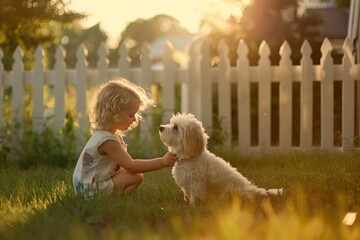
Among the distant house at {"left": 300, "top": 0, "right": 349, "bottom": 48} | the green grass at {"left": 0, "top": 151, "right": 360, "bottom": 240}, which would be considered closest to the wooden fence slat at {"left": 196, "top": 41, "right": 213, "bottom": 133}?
the green grass at {"left": 0, "top": 151, "right": 360, "bottom": 240}

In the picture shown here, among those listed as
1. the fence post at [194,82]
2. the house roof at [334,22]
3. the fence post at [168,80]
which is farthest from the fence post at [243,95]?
the house roof at [334,22]

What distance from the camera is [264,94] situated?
9.11 m

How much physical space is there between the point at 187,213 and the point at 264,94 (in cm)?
482

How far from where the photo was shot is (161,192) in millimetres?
5629

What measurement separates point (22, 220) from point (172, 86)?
5.42 meters

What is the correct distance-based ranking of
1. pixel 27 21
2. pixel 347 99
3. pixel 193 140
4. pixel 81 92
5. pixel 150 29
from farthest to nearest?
pixel 150 29 < pixel 27 21 < pixel 81 92 < pixel 347 99 < pixel 193 140

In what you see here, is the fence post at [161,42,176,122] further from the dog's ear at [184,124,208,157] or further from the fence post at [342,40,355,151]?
the dog's ear at [184,124,208,157]

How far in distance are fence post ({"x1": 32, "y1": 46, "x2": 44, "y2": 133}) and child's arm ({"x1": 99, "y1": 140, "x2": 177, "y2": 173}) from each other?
4.34 m

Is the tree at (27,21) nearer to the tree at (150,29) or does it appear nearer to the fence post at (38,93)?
the fence post at (38,93)

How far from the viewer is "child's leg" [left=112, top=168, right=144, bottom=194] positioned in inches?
215

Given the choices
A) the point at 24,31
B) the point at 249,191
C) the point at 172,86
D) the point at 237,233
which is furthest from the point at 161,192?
the point at 24,31

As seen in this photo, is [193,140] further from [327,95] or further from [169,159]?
[327,95]

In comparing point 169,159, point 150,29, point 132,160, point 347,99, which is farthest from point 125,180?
point 150,29

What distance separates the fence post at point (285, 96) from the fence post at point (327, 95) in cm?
40
